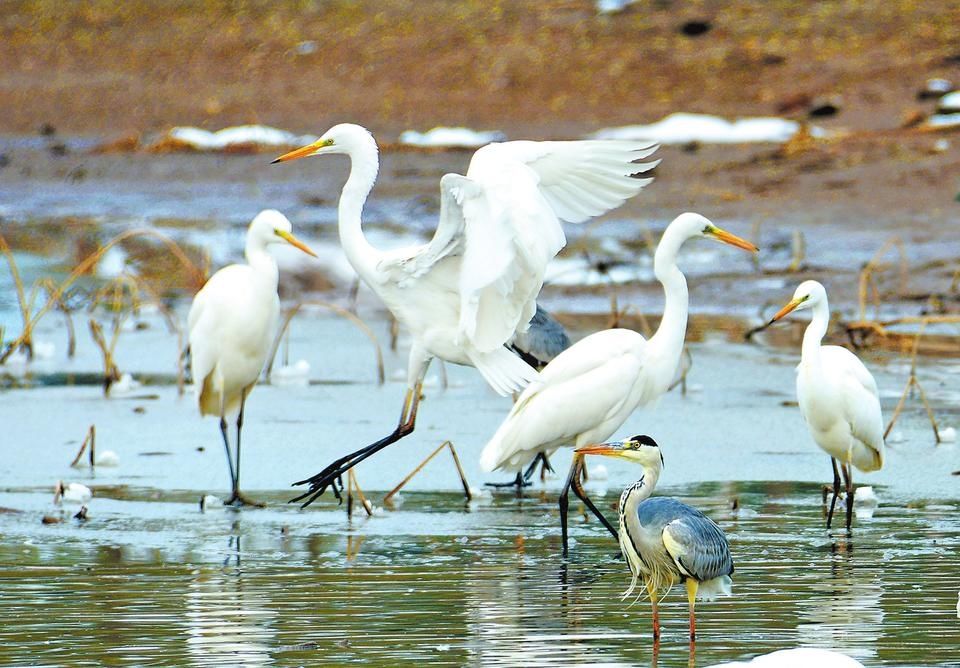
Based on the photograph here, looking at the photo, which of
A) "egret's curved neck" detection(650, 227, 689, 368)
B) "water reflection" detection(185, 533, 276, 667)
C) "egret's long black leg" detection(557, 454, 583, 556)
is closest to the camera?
"water reflection" detection(185, 533, 276, 667)

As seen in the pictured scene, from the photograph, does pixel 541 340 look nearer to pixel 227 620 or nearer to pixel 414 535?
pixel 414 535

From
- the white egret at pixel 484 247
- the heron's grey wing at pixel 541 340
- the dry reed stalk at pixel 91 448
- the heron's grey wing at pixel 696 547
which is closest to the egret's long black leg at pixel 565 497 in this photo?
the white egret at pixel 484 247

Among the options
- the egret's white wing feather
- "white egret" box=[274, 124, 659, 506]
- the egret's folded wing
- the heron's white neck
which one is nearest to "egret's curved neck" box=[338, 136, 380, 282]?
"white egret" box=[274, 124, 659, 506]

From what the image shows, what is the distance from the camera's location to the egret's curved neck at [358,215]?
8.00 m

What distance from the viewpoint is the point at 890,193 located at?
17156 mm

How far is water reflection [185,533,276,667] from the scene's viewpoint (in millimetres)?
5348

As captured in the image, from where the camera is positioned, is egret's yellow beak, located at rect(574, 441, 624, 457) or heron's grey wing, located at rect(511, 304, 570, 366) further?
heron's grey wing, located at rect(511, 304, 570, 366)

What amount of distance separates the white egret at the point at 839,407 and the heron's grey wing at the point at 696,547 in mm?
1835

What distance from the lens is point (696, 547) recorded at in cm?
550

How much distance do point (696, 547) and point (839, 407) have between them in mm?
2197

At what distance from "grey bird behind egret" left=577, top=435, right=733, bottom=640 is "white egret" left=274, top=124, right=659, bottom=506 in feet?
4.11

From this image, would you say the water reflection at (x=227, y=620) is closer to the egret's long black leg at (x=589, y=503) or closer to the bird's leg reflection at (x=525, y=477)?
the egret's long black leg at (x=589, y=503)

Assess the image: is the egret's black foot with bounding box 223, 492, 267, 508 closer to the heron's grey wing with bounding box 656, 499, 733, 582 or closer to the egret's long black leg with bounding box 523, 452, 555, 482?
the egret's long black leg with bounding box 523, 452, 555, 482

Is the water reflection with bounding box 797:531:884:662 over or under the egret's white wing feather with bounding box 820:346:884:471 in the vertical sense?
under
